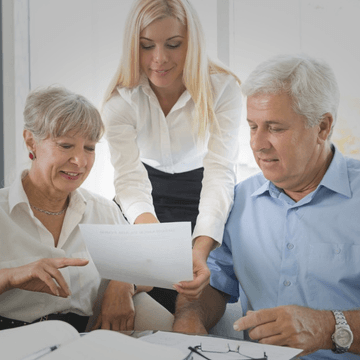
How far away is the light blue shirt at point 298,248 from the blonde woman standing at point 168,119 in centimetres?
19

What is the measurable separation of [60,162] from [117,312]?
0.49m

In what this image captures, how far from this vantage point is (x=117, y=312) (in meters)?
1.35

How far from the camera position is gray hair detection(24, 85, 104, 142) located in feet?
4.69

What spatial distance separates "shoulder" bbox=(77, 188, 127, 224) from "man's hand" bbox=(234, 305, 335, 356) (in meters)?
0.69

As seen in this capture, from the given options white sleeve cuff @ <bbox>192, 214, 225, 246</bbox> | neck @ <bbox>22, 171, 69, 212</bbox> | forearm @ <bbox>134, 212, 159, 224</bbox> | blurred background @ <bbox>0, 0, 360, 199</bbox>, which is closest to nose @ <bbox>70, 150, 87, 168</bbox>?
neck @ <bbox>22, 171, 69, 212</bbox>

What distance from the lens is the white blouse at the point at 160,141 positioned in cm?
180

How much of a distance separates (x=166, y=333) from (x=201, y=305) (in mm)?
345

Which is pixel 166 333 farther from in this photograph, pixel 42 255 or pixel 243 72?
pixel 243 72

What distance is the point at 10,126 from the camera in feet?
7.80

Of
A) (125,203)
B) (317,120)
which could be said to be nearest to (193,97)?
(125,203)

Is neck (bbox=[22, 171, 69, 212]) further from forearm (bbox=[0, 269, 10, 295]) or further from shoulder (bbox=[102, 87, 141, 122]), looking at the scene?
shoulder (bbox=[102, 87, 141, 122])

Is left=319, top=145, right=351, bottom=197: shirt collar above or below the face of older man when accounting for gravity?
below

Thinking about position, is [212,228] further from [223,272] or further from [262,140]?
[262,140]

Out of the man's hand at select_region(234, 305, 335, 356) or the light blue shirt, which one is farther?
the light blue shirt
